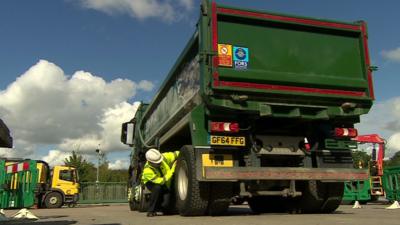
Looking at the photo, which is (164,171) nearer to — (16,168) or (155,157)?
(155,157)

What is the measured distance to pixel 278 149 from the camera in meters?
8.05

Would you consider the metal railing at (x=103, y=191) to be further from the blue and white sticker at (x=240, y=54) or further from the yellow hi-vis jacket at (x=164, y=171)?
the blue and white sticker at (x=240, y=54)

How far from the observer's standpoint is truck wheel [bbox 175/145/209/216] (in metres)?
7.68

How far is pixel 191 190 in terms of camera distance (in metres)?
7.69

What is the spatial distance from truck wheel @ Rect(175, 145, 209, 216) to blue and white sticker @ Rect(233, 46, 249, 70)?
60.2 inches

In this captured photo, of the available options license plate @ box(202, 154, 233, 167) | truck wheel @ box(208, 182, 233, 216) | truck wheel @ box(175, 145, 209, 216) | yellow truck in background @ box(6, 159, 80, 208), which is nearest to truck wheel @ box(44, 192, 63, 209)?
yellow truck in background @ box(6, 159, 80, 208)

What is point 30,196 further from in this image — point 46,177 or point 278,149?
point 278,149

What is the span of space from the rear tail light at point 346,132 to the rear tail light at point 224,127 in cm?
178

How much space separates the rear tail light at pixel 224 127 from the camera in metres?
7.50

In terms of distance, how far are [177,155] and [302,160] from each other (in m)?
2.31

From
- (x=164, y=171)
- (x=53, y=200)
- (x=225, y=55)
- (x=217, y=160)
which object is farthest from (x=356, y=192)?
(x=53, y=200)

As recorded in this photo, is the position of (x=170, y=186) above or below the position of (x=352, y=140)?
below

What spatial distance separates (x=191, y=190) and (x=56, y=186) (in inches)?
788

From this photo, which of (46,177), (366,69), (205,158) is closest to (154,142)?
(205,158)
